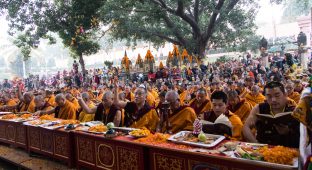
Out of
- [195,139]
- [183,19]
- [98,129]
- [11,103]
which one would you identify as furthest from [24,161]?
[183,19]

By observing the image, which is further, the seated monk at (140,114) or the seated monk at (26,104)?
the seated monk at (26,104)

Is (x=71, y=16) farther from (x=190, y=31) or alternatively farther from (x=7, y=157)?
(x=7, y=157)

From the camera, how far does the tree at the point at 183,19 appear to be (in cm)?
1873

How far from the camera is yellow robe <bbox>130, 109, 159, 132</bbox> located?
5.80 metres

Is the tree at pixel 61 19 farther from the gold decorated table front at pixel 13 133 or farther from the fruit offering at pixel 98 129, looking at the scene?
the fruit offering at pixel 98 129

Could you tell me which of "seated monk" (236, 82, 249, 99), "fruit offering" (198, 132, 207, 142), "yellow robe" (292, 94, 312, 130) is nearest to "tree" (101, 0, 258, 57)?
"seated monk" (236, 82, 249, 99)

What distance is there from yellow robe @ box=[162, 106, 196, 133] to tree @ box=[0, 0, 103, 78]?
16387 mm

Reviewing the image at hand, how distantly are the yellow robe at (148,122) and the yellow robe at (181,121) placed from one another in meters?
0.46

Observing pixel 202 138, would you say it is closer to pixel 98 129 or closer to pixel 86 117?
pixel 98 129

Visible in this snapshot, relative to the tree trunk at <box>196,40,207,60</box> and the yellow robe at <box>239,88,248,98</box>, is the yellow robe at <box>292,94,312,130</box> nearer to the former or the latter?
the yellow robe at <box>239,88,248,98</box>

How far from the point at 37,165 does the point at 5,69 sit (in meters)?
81.1

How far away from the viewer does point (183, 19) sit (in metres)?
20.7

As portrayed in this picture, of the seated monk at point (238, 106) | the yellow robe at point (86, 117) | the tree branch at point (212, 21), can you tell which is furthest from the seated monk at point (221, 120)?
the tree branch at point (212, 21)

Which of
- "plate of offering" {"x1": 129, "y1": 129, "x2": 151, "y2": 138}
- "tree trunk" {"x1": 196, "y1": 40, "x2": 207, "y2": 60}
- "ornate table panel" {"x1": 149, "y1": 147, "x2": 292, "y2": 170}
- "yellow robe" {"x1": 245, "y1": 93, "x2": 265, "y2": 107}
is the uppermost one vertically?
"tree trunk" {"x1": 196, "y1": 40, "x2": 207, "y2": 60}
